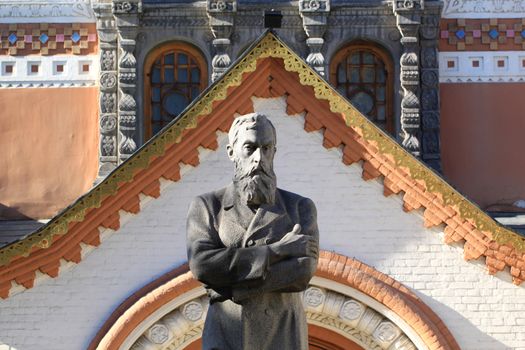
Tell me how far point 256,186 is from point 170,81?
38.3 ft

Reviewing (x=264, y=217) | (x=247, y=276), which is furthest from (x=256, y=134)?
(x=247, y=276)

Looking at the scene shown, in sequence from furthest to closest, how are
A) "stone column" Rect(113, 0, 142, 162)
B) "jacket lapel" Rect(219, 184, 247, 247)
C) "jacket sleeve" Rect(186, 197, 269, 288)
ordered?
"stone column" Rect(113, 0, 142, 162) → "jacket lapel" Rect(219, 184, 247, 247) → "jacket sleeve" Rect(186, 197, 269, 288)

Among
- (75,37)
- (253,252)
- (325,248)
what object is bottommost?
(253,252)

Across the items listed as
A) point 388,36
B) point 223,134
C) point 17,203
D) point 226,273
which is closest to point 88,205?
point 223,134

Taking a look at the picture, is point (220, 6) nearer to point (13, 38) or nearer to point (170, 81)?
point (170, 81)

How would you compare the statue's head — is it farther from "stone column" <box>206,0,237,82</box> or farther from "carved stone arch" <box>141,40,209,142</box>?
"carved stone arch" <box>141,40,209,142</box>

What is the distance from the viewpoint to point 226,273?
28.6ft

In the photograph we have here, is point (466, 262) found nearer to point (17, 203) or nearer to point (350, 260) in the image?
point (350, 260)

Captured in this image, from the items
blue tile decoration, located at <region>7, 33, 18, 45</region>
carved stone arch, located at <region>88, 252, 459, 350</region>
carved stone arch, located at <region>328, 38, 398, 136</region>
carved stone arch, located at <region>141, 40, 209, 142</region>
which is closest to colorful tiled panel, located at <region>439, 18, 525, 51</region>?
carved stone arch, located at <region>328, 38, 398, 136</region>

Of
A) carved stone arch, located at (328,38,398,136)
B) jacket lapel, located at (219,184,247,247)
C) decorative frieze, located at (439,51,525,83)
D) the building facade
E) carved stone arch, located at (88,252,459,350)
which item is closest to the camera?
jacket lapel, located at (219,184,247,247)

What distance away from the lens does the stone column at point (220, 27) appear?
20281 mm

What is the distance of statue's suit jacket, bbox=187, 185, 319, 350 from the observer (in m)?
8.73

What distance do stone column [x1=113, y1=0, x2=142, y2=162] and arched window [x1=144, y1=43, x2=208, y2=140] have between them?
0.21 metres

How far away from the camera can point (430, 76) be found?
2038cm
